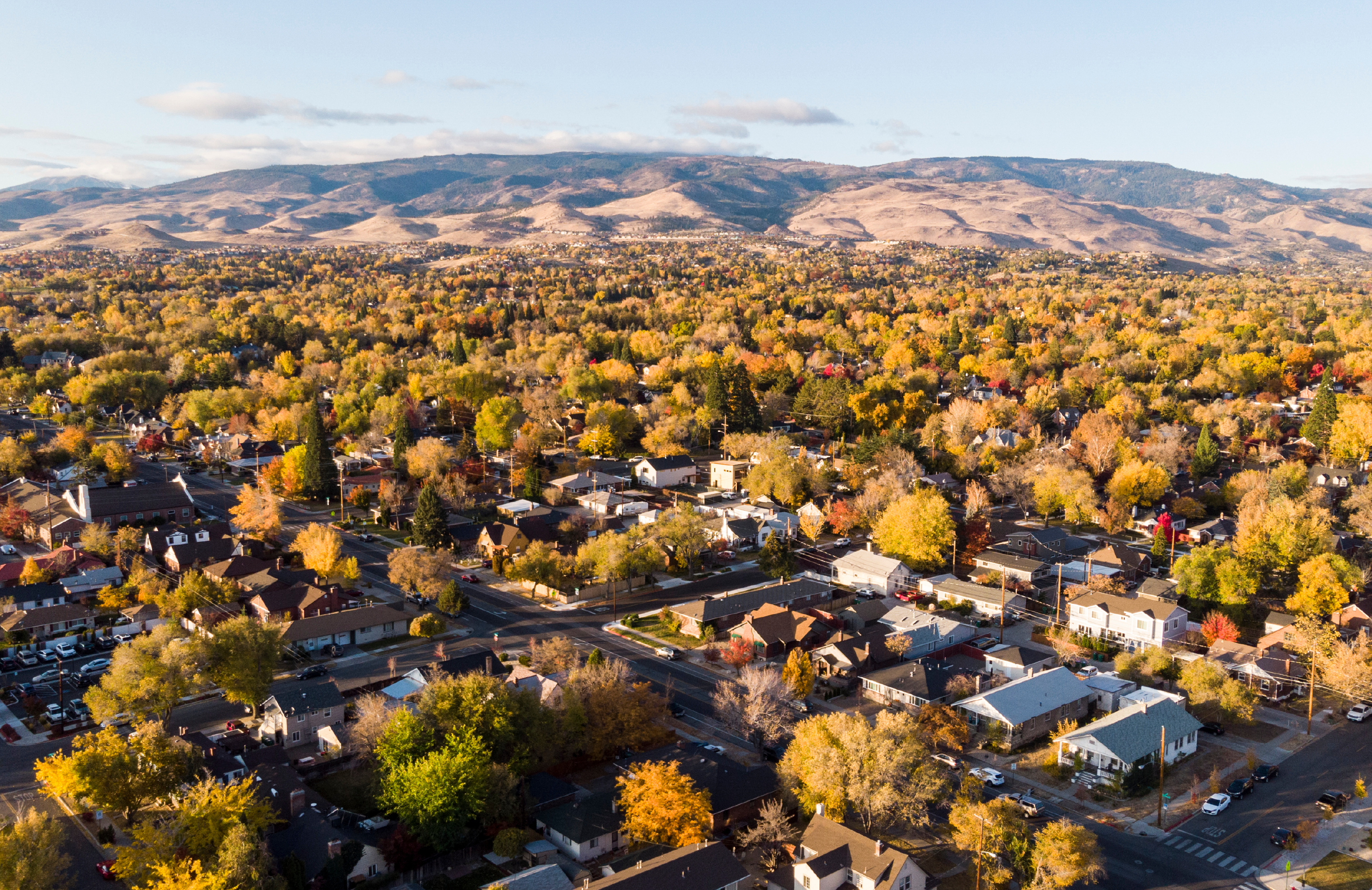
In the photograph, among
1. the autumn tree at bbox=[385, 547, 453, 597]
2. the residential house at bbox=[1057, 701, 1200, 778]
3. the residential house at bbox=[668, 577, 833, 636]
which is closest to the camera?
the residential house at bbox=[1057, 701, 1200, 778]

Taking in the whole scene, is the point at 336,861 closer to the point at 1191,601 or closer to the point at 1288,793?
the point at 1288,793

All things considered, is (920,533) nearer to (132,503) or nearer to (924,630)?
(924,630)

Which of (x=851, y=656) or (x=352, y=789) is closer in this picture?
(x=352, y=789)

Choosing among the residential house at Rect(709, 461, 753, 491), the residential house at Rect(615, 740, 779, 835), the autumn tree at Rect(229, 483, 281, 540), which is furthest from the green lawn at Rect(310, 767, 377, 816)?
the residential house at Rect(709, 461, 753, 491)

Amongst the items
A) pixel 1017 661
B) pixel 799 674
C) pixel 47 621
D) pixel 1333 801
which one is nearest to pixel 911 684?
pixel 799 674

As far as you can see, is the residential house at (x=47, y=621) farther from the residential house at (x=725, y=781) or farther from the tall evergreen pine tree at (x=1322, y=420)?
the tall evergreen pine tree at (x=1322, y=420)

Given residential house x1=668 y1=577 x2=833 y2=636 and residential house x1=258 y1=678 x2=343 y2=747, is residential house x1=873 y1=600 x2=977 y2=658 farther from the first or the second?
residential house x1=258 y1=678 x2=343 y2=747
